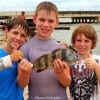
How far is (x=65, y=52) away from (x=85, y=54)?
591mm

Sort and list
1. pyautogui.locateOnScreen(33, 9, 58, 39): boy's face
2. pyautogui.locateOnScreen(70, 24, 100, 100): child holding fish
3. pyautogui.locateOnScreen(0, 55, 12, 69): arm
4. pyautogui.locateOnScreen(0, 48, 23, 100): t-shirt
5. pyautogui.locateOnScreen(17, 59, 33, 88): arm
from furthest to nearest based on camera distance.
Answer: pyautogui.locateOnScreen(70, 24, 100, 100): child holding fish, pyautogui.locateOnScreen(0, 48, 23, 100): t-shirt, pyautogui.locateOnScreen(33, 9, 58, 39): boy's face, pyautogui.locateOnScreen(0, 55, 12, 69): arm, pyautogui.locateOnScreen(17, 59, 33, 88): arm

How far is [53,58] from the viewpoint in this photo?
4543mm

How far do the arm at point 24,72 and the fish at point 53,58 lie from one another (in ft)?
0.35

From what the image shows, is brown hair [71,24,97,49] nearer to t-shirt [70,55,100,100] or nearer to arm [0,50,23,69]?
t-shirt [70,55,100,100]

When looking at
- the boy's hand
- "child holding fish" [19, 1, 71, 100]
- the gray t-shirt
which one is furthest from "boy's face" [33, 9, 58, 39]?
the boy's hand

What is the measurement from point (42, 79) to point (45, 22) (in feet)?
2.28

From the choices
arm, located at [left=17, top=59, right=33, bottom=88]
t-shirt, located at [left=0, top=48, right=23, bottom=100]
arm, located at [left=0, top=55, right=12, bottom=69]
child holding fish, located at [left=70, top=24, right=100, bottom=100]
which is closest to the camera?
arm, located at [left=17, top=59, right=33, bottom=88]

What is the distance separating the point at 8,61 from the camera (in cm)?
461

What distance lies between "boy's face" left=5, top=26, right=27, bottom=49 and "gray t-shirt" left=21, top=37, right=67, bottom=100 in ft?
0.53

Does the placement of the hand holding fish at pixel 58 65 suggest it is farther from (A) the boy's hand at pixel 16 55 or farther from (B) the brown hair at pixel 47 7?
(B) the brown hair at pixel 47 7

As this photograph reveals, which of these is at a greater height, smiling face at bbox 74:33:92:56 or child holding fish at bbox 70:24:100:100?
smiling face at bbox 74:33:92:56

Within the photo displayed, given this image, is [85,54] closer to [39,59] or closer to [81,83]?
[81,83]

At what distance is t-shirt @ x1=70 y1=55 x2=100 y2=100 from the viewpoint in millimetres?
4996

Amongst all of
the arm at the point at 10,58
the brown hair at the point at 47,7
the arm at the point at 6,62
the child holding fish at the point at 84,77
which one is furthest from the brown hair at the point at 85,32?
the arm at the point at 6,62
